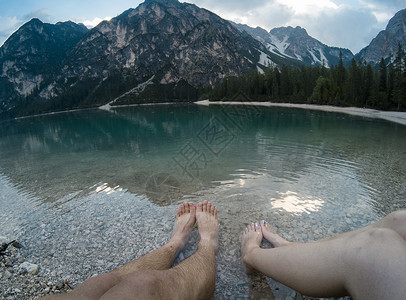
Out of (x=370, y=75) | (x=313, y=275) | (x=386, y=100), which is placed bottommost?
(x=313, y=275)

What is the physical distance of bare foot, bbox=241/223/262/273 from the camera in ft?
10.3

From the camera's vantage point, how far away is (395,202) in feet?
17.9

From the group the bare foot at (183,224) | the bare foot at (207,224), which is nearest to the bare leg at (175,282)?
the bare foot at (207,224)

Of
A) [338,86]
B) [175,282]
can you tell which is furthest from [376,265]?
[338,86]

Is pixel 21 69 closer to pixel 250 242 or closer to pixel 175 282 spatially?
pixel 250 242

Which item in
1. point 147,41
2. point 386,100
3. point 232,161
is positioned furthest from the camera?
point 147,41

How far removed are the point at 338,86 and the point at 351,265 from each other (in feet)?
212

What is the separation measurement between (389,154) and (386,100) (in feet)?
137

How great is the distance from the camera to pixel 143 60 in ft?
536

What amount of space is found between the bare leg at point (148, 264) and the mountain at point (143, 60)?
12182 centimetres

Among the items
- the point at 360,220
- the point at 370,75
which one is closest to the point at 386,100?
the point at 370,75

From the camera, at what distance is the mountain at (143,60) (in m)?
146

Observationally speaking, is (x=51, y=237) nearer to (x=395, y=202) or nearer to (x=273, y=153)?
(x=395, y=202)

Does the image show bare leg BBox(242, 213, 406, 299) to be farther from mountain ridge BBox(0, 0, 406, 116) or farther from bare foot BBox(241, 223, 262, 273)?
mountain ridge BBox(0, 0, 406, 116)
